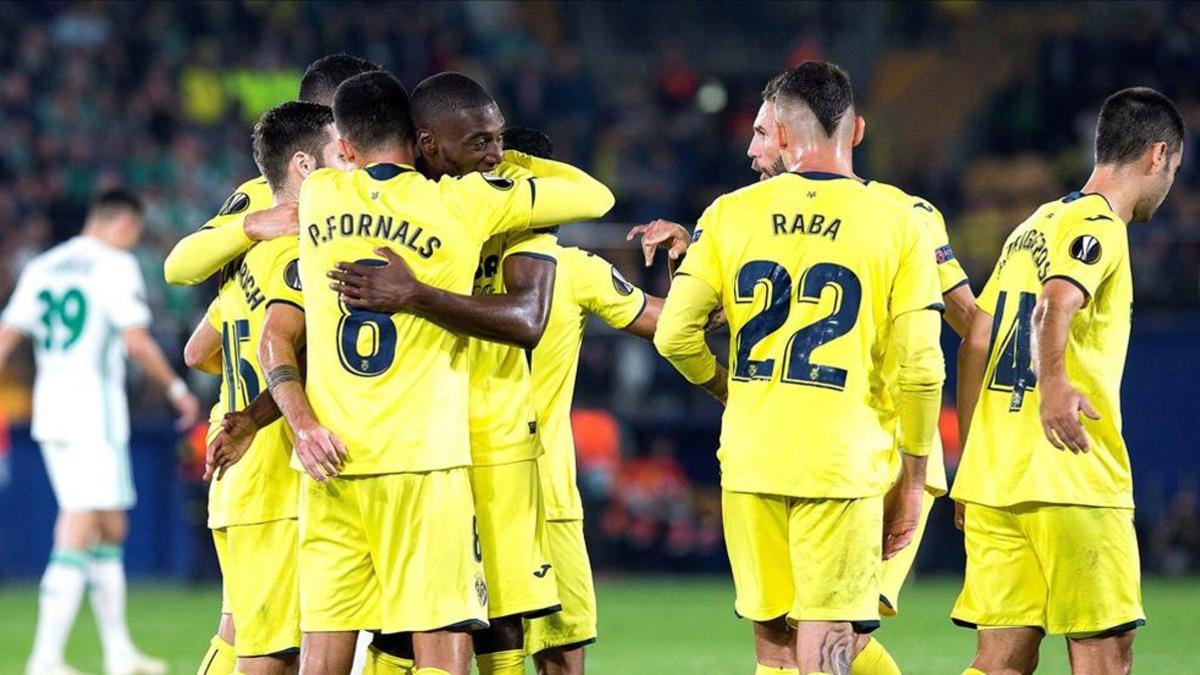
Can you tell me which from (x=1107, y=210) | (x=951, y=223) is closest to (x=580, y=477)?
(x=951, y=223)

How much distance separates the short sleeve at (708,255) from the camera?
6.00 metres

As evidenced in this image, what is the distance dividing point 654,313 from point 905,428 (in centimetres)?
148

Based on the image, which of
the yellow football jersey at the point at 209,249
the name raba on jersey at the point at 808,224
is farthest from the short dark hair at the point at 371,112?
the name raba on jersey at the point at 808,224

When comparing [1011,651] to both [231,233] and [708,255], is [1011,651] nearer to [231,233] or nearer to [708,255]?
[708,255]

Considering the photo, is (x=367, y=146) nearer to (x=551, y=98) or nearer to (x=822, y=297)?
(x=822, y=297)

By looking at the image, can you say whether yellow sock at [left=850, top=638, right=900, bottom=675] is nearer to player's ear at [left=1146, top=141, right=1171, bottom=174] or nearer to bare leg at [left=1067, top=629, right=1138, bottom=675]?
bare leg at [left=1067, top=629, right=1138, bottom=675]

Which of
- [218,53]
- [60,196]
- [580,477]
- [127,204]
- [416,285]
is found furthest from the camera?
[218,53]

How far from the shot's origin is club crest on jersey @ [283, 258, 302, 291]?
610 cm

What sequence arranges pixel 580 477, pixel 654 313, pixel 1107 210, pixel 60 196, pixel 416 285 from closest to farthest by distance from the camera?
1. pixel 416 285
2. pixel 1107 210
3. pixel 654 313
4. pixel 580 477
5. pixel 60 196

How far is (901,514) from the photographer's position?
6.15m

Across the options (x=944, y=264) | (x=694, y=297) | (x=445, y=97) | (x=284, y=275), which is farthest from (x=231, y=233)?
(x=944, y=264)

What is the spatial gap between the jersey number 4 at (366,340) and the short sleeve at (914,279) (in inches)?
60.4

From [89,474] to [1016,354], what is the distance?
6.20m

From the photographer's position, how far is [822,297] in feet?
19.2
